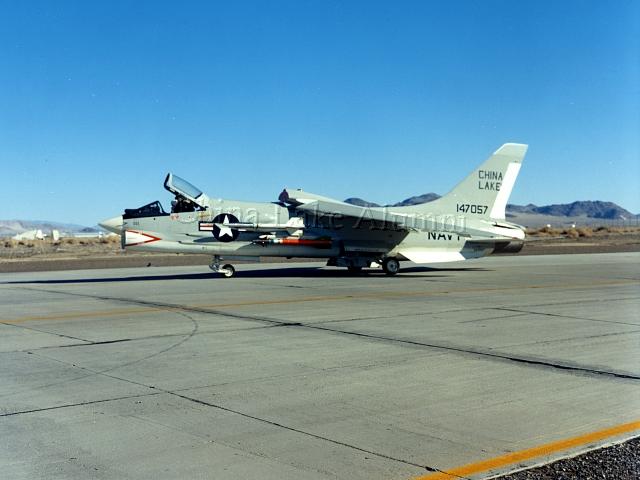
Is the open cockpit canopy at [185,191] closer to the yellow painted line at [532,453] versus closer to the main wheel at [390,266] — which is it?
the main wheel at [390,266]

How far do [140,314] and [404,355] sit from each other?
6158 mm

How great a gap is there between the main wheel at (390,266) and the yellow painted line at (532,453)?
58.8ft

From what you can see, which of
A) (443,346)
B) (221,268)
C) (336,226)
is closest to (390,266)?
(336,226)

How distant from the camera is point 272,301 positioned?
1512cm

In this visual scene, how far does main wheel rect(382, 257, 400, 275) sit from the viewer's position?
23.7m

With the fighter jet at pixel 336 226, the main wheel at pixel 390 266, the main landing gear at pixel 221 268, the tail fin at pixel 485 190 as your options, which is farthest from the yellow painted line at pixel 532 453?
the tail fin at pixel 485 190

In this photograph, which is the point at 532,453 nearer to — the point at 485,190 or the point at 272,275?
the point at 272,275

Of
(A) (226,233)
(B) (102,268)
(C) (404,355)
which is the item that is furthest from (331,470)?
(B) (102,268)

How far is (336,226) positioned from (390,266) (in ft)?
7.79

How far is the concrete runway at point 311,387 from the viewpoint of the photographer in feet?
16.3

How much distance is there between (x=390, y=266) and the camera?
77.9 feet

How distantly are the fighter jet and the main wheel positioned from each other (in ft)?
0.11

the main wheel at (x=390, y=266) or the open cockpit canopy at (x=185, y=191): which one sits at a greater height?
the open cockpit canopy at (x=185, y=191)

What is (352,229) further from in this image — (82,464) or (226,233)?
(82,464)
